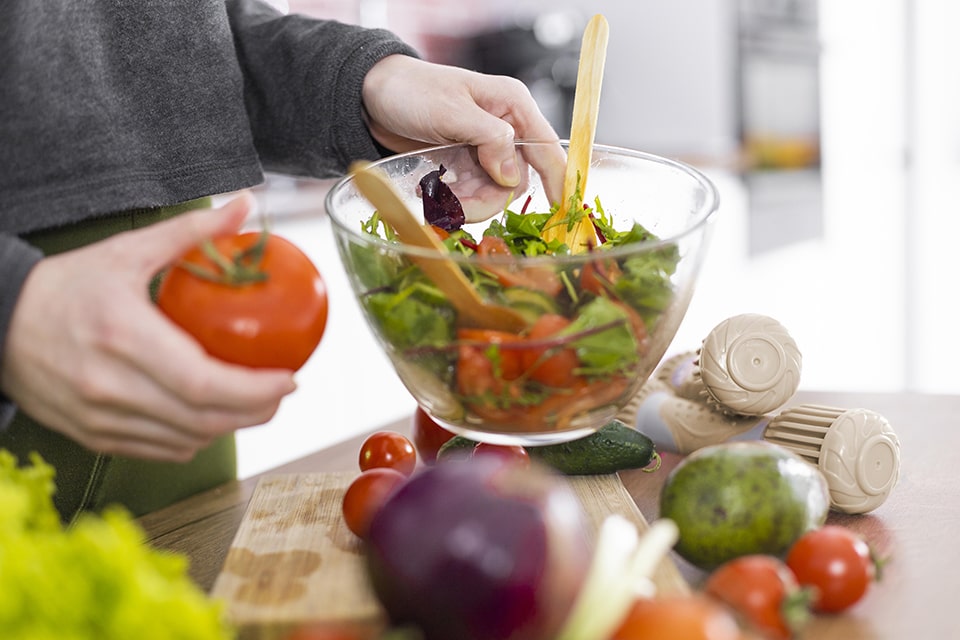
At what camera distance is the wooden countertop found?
708 mm

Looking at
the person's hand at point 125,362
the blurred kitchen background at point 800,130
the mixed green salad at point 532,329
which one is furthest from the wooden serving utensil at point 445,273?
the blurred kitchen background at point 800,130

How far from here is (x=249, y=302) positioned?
0.66 metres

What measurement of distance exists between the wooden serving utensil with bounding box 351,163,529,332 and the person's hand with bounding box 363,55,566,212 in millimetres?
267

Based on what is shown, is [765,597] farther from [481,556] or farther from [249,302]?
[249,302]

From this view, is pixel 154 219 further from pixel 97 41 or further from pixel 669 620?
pixel 669 620

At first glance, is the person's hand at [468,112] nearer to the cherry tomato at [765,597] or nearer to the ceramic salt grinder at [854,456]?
the ceramic salt grinder at [854,456]

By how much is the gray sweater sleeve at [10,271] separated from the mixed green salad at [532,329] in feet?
0.83

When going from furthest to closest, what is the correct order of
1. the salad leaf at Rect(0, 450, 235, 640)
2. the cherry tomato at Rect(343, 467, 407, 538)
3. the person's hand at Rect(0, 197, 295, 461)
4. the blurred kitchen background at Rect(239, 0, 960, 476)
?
the blurred kitchen background at Rect(239, 0, 960, 476) < the cherry tomato at Rect(343, 467, 407, 538) < the person's hand at Rect(0, 197, 295, 461) < the salad leaf at Rect(0, 450, 235, 640)

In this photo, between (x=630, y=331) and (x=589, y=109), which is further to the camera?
(x=589, y=109)

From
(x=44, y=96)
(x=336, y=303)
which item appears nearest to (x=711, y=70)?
(x=336, y=303)

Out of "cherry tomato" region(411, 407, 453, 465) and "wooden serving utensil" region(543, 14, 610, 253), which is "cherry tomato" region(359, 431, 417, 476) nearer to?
"cherry tomato" region(411, 407, 453, 465)

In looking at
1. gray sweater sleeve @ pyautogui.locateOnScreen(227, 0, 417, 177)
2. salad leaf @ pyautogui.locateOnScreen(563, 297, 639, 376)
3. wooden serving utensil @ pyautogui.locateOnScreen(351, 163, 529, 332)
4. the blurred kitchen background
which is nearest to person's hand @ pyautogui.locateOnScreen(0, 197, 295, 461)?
wooden serving utensil @ pyautogui.locateOnScreen(351, 163, 529, 332)

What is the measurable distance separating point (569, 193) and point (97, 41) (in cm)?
50

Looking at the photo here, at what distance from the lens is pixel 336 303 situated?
239 centimetres
